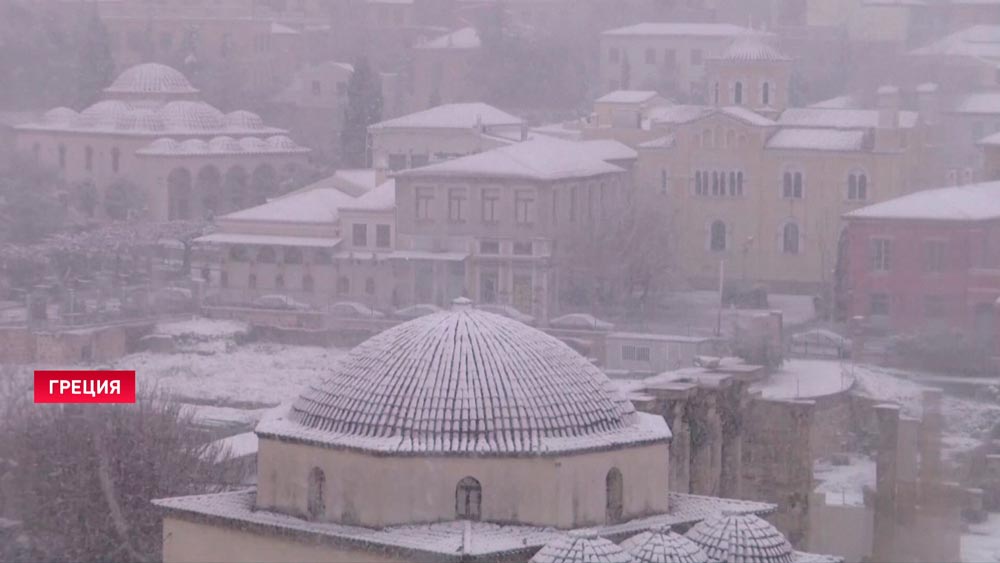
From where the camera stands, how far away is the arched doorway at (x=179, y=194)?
49.1 feet

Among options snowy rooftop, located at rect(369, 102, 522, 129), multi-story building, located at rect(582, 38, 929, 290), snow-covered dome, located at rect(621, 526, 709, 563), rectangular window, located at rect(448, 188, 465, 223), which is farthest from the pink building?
snow-covered dome, located at rect(621, 526, 709, 563)

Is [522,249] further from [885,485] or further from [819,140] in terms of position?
[885,485]

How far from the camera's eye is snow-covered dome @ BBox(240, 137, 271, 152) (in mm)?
15656

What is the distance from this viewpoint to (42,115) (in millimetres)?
15734

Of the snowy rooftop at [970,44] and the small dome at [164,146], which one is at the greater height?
the snowy rooftop at [970,44]

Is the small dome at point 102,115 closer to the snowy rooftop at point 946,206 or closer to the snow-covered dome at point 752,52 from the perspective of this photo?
the snow-covered dome at point 752,52

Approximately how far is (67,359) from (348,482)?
20.9 ft

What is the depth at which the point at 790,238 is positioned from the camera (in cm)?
1348

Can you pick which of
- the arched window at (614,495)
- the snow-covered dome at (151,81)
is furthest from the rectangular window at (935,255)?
the arched window at (614,495)

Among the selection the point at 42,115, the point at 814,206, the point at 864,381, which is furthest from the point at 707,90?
the point at 864,381

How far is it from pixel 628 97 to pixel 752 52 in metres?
1.06

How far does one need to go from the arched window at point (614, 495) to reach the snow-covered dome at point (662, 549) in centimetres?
30

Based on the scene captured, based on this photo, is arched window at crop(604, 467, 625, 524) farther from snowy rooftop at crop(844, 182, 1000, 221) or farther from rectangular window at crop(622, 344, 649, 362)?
snowy rooftop at crop(844, 182, 1000, 221)

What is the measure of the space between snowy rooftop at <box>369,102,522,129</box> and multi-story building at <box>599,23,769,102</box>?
5.09ft
